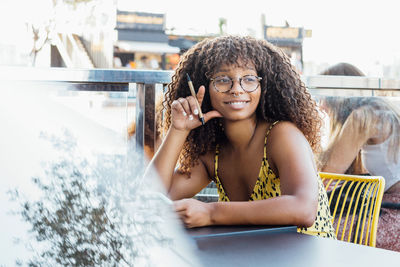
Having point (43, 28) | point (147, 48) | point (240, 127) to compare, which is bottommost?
point (240, 127)

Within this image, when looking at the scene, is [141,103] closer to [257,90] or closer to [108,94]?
[108,94]

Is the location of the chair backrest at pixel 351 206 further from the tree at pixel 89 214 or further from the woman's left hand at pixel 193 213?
the tree at pixel 89 214

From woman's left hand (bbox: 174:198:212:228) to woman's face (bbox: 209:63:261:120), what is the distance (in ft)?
1.56

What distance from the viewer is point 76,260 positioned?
78 cm

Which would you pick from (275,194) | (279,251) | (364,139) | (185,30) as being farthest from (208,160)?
(185,30)

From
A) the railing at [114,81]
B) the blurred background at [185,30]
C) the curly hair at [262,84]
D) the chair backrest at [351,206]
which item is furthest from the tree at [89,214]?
the blurred background at [185,30]

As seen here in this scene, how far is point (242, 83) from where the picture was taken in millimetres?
1567

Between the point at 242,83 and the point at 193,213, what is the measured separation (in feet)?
1.85

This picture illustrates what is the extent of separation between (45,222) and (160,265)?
23 centimetres

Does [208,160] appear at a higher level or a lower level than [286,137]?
lower

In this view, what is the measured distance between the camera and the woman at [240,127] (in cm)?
157

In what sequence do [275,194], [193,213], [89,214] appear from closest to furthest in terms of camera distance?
[89,214] → [193,213] → [275,194]

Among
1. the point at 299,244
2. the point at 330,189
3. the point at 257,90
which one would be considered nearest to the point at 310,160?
the point at 257,90

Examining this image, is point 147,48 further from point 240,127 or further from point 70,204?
point 70,204
